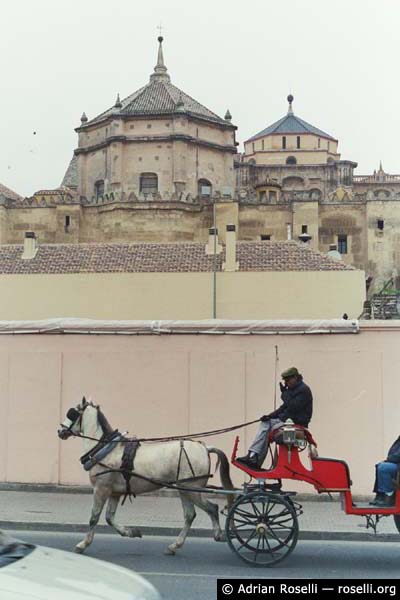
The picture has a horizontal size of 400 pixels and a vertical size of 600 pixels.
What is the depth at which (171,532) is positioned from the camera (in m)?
9.12

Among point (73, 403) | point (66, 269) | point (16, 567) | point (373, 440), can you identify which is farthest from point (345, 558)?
point (66, 269)

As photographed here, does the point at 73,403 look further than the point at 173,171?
No

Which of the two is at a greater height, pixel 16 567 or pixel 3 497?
pixel 16 567

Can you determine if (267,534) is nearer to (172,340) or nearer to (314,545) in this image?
(314,545)

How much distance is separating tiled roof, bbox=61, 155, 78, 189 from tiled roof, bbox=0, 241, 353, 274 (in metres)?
27.6

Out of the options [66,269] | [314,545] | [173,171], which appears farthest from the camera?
[173,171]

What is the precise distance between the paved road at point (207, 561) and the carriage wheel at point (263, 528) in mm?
144

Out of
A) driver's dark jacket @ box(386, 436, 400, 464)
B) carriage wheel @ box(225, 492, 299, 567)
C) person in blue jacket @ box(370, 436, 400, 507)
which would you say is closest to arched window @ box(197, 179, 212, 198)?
driver's dark jacket @ box(386, 436, 400, 464)

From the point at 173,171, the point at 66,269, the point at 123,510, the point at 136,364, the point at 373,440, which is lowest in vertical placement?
the point at 123,510

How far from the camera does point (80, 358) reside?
38.9 ft

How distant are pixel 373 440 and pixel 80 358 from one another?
4844 millimetres

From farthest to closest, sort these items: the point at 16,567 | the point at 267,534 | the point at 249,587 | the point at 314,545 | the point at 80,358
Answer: the point at 80,358
the point at 314,545
the point at 267,534
the point at 249,587
the point at 16,567

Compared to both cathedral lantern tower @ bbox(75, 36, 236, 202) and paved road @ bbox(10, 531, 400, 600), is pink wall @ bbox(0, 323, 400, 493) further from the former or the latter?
cathedral lantern tower @ bbox(75, 36, 236, 202)

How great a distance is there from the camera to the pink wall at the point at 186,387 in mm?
11320
